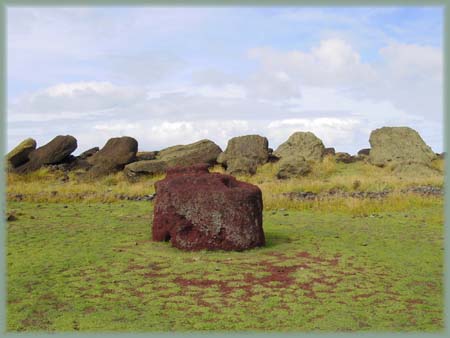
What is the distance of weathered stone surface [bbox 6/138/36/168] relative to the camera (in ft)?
109

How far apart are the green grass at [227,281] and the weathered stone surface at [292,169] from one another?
13.9 m

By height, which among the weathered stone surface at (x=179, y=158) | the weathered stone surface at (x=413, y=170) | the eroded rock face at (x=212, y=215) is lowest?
the eroded rock face at (x=212, y=215)

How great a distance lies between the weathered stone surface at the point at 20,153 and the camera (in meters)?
33.2

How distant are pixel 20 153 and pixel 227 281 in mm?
26691

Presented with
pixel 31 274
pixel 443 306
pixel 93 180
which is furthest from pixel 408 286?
pixel 93 180

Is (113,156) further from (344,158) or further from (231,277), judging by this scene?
(231,277)

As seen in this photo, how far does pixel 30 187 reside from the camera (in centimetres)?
2664

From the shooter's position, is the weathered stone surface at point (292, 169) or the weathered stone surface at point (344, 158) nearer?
the weathered stone surface at point (292, 169)

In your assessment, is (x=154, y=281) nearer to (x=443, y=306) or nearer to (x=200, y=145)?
(x=443, y=306)

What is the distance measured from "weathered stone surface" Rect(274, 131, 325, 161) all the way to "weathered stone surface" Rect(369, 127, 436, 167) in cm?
317

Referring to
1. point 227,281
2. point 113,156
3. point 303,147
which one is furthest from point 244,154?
point 227,281

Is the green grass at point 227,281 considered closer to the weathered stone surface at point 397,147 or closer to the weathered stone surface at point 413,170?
the weathered stone surface at point 413,170

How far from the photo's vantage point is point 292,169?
97.3ft

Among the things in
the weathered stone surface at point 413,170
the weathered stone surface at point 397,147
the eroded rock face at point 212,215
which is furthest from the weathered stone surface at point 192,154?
the eroded rock face at point 212,215
